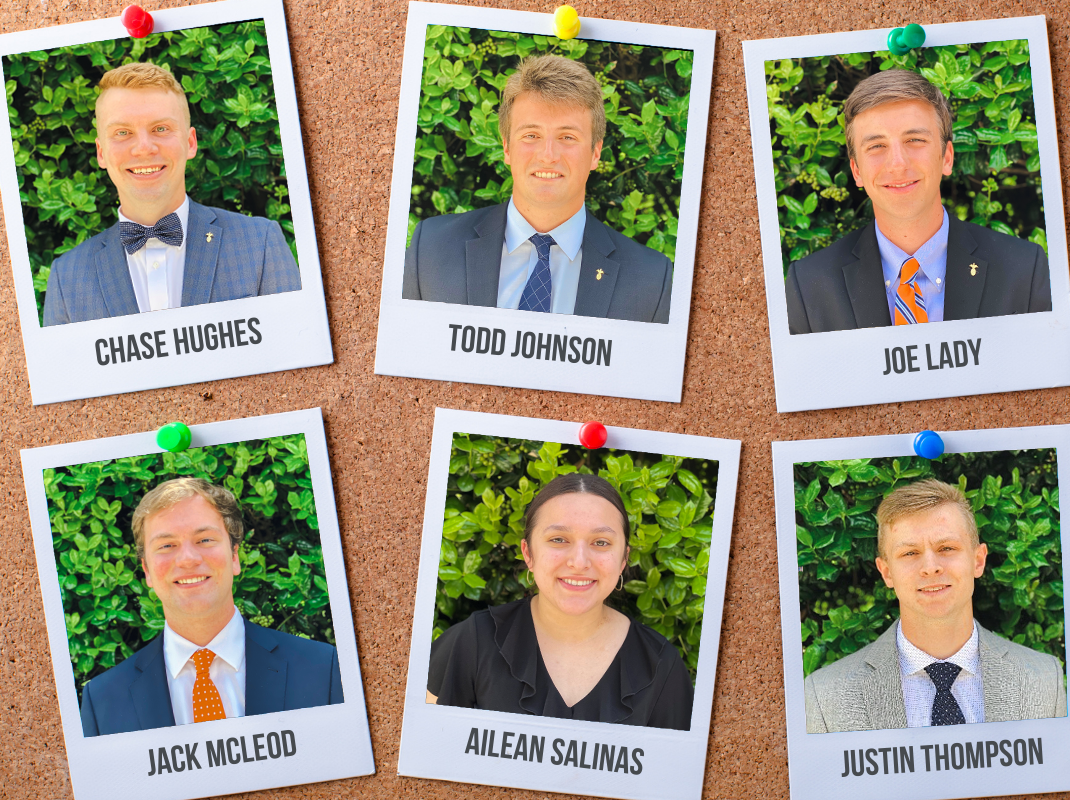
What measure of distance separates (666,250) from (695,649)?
1.28ft

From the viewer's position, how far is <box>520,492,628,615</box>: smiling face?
701mm

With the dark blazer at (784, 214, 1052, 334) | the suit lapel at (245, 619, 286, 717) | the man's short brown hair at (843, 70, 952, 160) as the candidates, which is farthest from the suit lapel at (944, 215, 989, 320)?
the suit lapel at (245, 619, 286, 717)

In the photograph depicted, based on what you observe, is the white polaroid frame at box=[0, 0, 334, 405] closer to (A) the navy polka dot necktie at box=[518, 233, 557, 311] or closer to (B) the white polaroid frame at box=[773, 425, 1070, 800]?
(A) the navy polka dot necktie at box=[518, 233, 557, 311]

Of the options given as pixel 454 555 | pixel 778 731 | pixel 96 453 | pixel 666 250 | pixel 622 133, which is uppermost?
pixel 622 133

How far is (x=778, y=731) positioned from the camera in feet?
2.32

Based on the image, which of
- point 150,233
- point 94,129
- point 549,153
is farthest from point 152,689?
point 549,153

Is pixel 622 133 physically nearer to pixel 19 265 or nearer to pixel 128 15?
pixel 128 15

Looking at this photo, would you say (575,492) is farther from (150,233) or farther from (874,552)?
(150,233)

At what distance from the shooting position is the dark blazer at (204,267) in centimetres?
70

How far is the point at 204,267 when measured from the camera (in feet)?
2.29

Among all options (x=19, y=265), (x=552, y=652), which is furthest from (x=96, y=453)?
(x=552, y=652)

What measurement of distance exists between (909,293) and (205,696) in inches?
31.2

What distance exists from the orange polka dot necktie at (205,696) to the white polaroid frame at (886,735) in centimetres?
56

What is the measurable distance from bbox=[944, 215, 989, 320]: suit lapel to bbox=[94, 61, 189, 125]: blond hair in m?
→ 0.75
